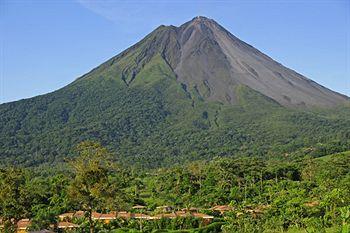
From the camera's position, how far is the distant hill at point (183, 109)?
10756 centimetres

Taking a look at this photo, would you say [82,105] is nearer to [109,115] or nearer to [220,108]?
[109,115]

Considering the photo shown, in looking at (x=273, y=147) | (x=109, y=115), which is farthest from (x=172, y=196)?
(x=109, y=115)

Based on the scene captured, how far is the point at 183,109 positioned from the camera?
141625mm

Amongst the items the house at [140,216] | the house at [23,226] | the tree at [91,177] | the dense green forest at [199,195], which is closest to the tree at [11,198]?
the dense green forest at [199,195]

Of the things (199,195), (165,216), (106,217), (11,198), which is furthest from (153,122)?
(11,198)

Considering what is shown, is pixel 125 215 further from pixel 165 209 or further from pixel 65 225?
pixel 65 225

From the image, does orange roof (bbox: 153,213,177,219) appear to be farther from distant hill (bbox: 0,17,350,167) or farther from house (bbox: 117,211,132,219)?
distant hill (bbox: 0,17,350,167)

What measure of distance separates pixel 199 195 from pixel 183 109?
298 ft

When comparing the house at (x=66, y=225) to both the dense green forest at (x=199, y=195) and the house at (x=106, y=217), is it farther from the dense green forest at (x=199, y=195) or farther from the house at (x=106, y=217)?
the house at (x=106, y=217)

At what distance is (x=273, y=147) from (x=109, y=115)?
52698 mm

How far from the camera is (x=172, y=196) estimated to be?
50719 mm

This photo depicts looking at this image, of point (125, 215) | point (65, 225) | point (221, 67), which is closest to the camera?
point (65, 225)

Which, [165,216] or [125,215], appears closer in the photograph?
[165,216]


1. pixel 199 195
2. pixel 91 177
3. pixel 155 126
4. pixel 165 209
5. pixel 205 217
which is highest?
pixel 155 126
